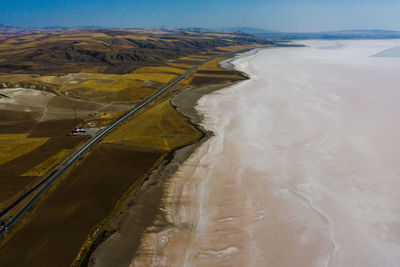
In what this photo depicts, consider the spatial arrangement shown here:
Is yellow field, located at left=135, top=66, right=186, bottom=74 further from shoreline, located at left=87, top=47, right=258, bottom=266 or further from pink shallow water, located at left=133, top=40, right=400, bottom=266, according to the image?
shoreline, located at left=87, top=47, right=258, bottom=266

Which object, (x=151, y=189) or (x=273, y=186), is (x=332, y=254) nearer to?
(x=273, y=186)

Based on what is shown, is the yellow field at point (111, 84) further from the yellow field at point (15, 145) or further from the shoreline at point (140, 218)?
the shoreline at point (140, 218)

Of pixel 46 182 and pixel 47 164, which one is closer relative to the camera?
pixel 46 182

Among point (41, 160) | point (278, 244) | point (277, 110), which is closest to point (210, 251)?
point (278, 244)

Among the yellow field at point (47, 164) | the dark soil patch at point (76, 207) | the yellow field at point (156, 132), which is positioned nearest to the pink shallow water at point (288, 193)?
the yellow field at point (156, 132)

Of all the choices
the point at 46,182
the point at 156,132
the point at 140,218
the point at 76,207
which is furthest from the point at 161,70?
the point at 140,218

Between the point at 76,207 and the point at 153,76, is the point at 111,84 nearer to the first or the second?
the point at 153,76
